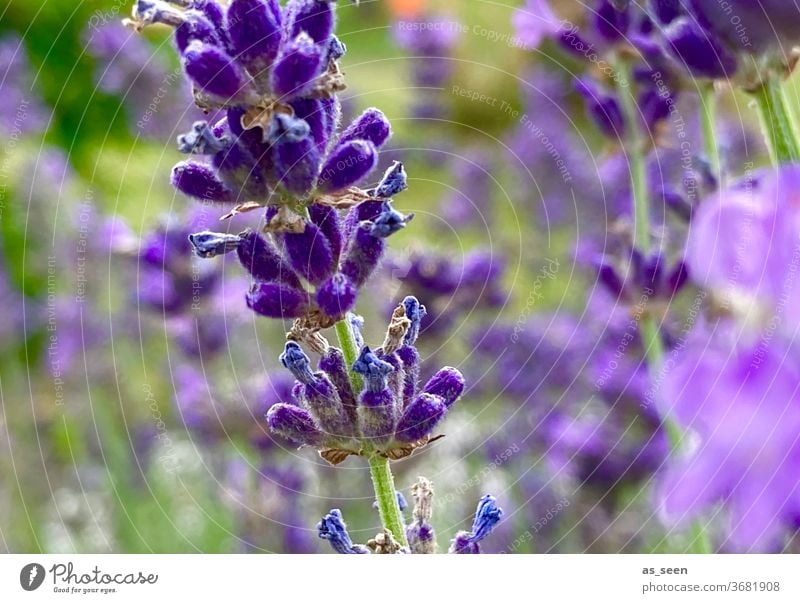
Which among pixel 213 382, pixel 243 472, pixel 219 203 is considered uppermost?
pixel 219 203

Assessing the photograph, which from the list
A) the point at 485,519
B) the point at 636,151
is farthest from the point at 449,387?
the point at 636,151

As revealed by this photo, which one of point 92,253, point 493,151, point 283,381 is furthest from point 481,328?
point 92,253

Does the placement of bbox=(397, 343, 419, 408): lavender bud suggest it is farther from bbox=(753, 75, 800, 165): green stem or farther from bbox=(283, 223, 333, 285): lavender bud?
bbox=(753, 75, 800, 165): green stem

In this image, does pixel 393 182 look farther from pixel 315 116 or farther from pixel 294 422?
pixel 294 422
